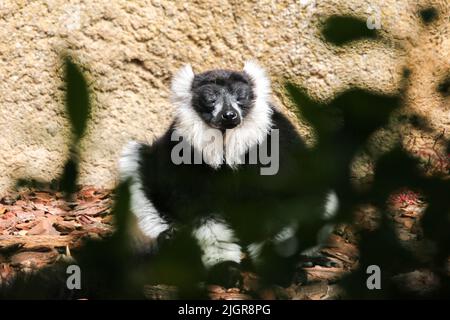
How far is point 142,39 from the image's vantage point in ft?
26.2

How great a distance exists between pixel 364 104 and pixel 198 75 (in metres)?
5.77

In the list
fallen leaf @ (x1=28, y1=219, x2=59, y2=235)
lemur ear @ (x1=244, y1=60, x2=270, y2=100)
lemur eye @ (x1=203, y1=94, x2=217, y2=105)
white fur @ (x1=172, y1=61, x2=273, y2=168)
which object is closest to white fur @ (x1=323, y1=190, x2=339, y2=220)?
white fur @ (x1=172, y1=61, x2=273, y2=168)

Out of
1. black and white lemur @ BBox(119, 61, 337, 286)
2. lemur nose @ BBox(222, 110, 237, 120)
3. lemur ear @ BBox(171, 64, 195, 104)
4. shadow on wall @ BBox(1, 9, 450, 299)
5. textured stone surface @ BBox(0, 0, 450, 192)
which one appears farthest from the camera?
textured stone surface @ BBox(0, 0, 450, 192)

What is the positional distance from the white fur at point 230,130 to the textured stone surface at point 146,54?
0.28m

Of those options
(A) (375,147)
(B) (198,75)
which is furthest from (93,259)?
(B) (198,75)

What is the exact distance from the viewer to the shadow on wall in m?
1.83

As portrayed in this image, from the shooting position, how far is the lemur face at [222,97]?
716 cm

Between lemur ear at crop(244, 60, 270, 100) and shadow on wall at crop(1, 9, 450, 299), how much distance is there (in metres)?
5.43

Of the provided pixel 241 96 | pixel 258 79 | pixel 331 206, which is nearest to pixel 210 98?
pixel 241 96

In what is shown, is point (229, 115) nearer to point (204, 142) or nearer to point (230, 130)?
point (230, 130)

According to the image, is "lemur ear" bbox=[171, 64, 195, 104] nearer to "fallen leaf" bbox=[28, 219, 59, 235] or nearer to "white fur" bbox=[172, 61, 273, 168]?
"white fur" bbox=[172, 61, 273, 168]

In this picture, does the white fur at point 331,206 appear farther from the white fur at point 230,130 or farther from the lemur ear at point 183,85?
the lemur ear at point 183,85

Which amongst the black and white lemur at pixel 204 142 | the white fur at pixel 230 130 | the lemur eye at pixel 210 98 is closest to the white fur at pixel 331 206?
the black and white lemur at pixel 204 142

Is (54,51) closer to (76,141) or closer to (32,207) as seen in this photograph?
(32,207)
